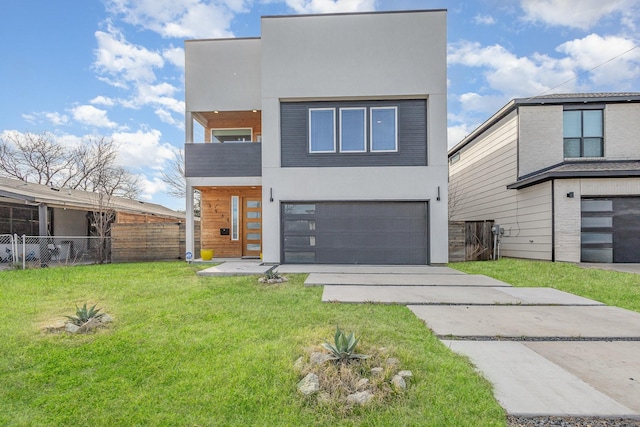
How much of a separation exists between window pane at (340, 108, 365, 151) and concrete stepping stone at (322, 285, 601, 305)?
469 cm

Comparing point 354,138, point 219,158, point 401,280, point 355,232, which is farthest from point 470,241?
point 219,158

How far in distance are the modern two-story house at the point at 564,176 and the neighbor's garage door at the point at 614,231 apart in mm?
24

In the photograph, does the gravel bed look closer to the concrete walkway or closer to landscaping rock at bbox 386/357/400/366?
the concrete walkway

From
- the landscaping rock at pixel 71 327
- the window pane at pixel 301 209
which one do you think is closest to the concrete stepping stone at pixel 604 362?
the landscaping rock at pixel 71 327

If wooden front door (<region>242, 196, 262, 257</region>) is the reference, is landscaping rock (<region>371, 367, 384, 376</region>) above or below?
below

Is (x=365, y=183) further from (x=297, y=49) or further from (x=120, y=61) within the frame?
(x=120, y=61)

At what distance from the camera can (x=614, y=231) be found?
9547 millimetres

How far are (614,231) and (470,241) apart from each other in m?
3.95

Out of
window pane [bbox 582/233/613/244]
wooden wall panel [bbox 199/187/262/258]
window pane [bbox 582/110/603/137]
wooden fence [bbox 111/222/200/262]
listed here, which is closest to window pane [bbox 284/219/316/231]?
wooden wall panel [bbox 199/187/262/258]

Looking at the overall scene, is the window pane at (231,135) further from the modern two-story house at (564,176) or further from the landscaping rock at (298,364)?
the landscaping rock at (298,364)

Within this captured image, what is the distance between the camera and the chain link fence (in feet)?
31.0

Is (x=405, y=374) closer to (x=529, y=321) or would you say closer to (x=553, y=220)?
(x=529, y=321)

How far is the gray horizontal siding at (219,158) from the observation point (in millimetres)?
9883

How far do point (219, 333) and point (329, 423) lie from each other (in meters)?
1.97
